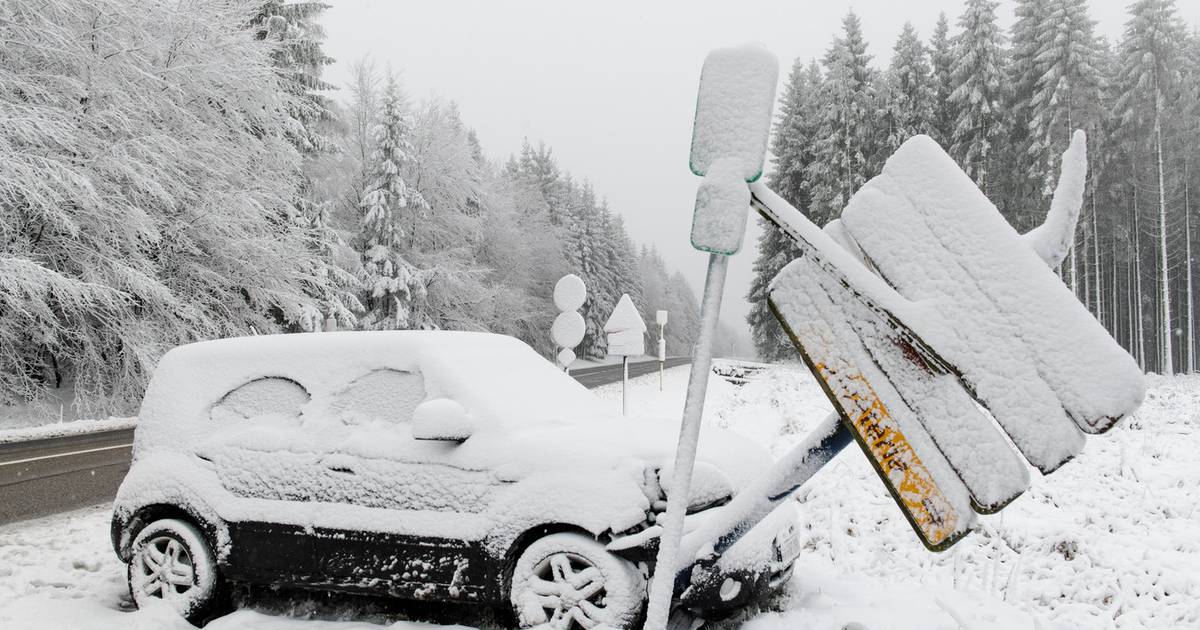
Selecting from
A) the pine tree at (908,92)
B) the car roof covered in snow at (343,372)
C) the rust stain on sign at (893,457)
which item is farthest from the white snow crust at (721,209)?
the pine tree at (908,92)

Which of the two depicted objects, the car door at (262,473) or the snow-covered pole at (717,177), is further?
the car door at (262,473)

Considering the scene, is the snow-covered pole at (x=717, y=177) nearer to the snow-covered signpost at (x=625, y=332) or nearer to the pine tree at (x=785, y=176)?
the snow-covered signpost at (x=625, y=332)

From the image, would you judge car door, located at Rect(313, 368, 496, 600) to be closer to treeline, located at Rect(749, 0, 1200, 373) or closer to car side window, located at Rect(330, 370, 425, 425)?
car side window, located at Rect(330, 370, 425, 425)

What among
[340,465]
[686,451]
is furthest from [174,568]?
[686,451]

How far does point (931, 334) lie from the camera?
268 centimetres

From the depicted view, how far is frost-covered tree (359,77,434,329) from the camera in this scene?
3095 cm

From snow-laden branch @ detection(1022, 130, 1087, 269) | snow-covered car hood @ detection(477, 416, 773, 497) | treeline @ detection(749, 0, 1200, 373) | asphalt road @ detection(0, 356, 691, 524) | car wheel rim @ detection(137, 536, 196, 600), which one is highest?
treeline @ detection(749, 0, 1200, 373)

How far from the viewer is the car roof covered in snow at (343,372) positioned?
15.6 feet

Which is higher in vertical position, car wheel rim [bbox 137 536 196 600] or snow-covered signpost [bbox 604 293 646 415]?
snow-covered signpost [bbox 604 293 646 415]

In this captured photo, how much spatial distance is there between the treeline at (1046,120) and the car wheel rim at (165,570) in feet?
96.8

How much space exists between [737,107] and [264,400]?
144 inches

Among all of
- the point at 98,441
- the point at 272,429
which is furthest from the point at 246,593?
the point at 98,441

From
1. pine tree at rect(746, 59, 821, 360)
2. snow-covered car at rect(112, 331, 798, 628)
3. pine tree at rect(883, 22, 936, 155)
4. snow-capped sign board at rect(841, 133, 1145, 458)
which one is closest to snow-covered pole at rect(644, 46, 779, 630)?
snow-capped sign board at rect(841, 133, 1145, 458)

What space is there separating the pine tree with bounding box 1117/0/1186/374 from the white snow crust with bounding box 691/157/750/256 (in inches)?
1329
